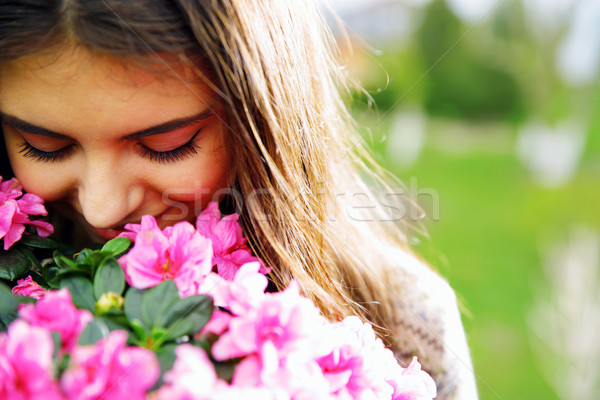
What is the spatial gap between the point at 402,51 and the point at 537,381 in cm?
654

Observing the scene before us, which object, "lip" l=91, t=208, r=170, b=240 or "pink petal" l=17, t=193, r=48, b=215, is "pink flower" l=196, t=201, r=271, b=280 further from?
"pink petal" l=17, t=193, r=48, b=215

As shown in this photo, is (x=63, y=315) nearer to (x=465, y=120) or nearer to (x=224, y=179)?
(x=224, y=179)

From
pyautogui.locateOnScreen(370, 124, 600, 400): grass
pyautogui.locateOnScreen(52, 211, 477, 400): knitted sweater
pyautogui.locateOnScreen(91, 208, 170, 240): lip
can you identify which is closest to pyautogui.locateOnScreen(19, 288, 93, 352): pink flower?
pyautogui.locateOnScreen(91, 208, 170, 240): lip

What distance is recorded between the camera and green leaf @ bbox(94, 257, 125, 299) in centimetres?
77

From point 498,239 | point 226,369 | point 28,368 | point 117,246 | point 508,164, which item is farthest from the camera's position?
point 508,164

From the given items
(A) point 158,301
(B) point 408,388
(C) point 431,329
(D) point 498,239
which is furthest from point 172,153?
(D) point 498,239

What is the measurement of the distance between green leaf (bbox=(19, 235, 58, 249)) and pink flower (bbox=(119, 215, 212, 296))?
1.04 ft

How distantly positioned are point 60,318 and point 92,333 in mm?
48

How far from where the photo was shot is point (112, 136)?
3.14 ft

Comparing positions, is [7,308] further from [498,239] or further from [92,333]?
[498,239]


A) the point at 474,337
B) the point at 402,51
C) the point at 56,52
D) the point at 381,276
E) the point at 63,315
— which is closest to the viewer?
the point at 63,315

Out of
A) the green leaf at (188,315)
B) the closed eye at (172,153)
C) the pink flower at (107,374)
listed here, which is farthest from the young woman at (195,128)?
the pink flower at (107,374)

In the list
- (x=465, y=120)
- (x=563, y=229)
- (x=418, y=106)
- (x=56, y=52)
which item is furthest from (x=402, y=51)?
(x=56, y=52)

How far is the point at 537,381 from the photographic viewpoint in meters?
3.79
